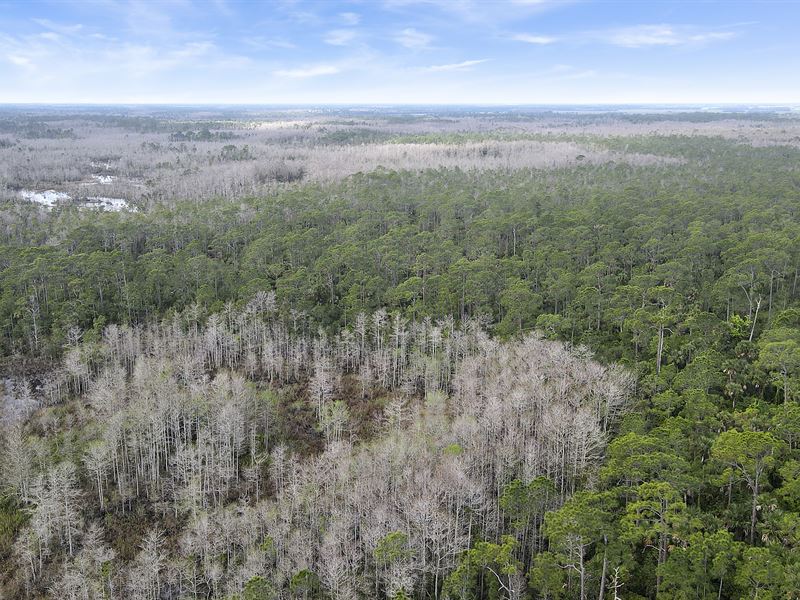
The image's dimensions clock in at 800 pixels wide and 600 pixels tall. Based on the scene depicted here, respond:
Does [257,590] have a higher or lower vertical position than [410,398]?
higher

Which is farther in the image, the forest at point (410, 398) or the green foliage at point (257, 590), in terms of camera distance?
the forest at point (410, 398)

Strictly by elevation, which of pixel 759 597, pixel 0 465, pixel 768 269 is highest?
pixel 768 269

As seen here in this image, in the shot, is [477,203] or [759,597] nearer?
[759,597]

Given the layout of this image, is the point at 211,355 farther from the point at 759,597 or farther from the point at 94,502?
the point at 759,597

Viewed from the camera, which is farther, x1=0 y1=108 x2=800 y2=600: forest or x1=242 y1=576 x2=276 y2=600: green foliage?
x1=0 y1=108 x2=800 y2=600: forest

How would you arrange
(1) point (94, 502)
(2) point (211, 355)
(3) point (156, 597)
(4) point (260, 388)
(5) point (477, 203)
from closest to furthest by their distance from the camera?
1. (3) point (156, 597)
2. (1) point (94, 502)
3. (4) point (260, 388)
4. (2) point (211, 355)
5. (5) point (477, 203)

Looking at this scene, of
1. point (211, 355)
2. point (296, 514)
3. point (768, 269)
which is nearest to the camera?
point (296, 514)

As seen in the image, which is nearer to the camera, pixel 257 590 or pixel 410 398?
pixel 257 590

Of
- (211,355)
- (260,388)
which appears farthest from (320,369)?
(211,355)
